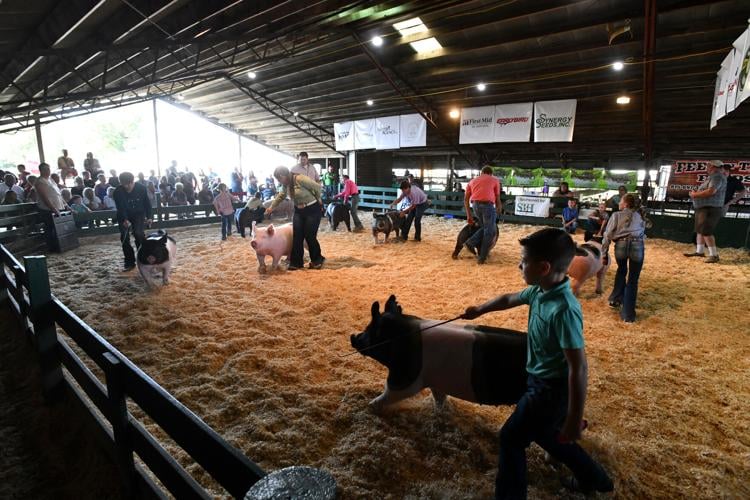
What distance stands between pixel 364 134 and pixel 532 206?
787 centimetres

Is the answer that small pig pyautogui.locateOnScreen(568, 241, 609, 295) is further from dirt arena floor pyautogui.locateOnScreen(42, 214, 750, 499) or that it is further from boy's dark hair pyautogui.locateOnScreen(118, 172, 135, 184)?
boy's dark hair pyautogui.locateOnScreen(118, 172, 135, 184)

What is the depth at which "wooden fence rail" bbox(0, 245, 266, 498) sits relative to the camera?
1.26 meters

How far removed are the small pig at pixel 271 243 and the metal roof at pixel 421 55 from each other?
464cm

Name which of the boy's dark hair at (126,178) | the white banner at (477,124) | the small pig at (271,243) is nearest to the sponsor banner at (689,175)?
the white banner at (477,124)

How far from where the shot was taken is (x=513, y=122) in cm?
1275

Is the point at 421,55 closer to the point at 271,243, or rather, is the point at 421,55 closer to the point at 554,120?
the point at 554,120

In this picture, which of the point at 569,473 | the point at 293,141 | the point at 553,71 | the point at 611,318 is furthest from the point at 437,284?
the point at 293,141

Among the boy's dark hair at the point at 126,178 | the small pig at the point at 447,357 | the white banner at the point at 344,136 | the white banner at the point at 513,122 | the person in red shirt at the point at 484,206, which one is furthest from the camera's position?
the white banner at the point at 344,136

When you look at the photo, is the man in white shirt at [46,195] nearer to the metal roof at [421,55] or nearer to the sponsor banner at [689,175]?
the metal roof at [421,55]

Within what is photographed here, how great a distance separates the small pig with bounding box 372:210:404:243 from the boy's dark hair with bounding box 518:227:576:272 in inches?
303

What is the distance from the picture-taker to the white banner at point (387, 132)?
15445 mm

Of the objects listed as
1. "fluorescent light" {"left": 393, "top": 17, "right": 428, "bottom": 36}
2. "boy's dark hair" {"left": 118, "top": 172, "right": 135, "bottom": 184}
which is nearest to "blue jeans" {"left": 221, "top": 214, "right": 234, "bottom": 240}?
"boy's dark hair" {"left": 118, "top": 172, "right": 135, "bottom": 184}

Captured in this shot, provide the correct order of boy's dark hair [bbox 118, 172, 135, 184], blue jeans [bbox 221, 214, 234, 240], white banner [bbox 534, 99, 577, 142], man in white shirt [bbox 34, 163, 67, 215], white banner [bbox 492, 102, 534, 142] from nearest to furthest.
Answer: boy's dark hair [bbox 118, 172, 135, 184] → man in white shirt [bbox 34, 163, 67, 215] → blue jeans [bbox 221, 214, 234, 240] → white banner [bbox 534, 99, 577, 142] → white banner [bbox 492, 102, 534, 142]

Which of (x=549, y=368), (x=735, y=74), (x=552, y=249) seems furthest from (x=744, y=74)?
(x=549, y=368)
